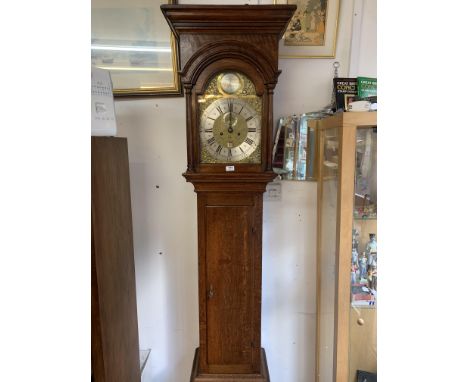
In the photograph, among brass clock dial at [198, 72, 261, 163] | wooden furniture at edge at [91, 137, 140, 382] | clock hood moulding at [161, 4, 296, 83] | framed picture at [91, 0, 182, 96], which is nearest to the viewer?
wooden furniture at edge at [91, 137, 140, 382]

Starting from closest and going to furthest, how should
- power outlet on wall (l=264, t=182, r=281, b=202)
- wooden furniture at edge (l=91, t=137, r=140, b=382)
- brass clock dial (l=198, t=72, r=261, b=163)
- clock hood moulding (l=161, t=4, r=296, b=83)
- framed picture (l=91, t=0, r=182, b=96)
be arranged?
wooden furniture at edge (l=91, t=137, r=140, b=382), clock hood moulding (l=161, t=4, r=296, b=83), brass clock dial (l=198, t=72, r=261, b=163), framed picture (l=91, t=0, r=182, b=96), power outlet on wall (l=264, t=182, r=281, b=202)

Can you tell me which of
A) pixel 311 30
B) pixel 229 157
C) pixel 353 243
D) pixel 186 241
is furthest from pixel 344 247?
pixel 311 30

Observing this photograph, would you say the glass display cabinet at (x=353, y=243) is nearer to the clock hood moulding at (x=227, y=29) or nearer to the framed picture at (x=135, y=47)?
the clock hood moulding at (x=227, y=29)

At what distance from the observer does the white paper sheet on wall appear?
1.02 metres

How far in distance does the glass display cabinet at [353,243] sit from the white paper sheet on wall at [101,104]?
730 millimetres

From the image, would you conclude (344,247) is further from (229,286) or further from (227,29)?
(227,29)

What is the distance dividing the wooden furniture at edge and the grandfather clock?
0.78 feet

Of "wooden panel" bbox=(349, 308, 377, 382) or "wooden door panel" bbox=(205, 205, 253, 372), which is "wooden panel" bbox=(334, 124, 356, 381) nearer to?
"wooden panel" bbox=(349, 308, 377, 382)

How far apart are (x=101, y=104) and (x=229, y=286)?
2.44 ft

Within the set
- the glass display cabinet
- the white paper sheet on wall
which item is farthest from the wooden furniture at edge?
the glass display cabinet

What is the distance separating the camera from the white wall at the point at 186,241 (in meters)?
1.44

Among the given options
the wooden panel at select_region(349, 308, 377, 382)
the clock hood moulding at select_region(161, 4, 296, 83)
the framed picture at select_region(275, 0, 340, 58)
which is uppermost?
the framed picture at select_region(275, 0, 340, 58)
